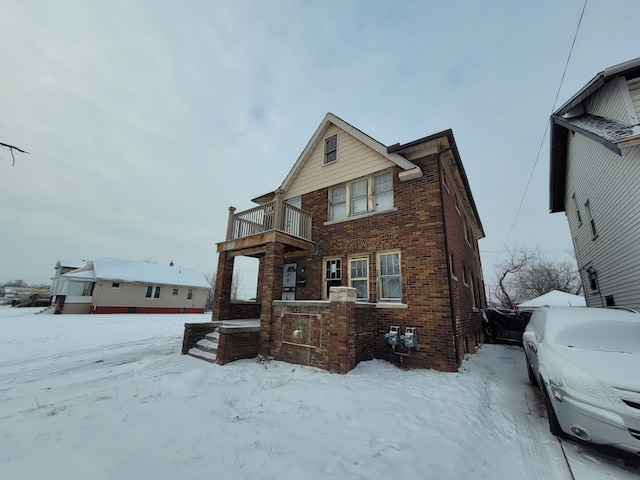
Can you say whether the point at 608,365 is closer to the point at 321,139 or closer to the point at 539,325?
the point at 539,325

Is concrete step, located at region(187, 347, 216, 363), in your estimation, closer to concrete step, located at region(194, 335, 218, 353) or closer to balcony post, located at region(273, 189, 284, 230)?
concrete step, located at region(194, 335, 218, 353)

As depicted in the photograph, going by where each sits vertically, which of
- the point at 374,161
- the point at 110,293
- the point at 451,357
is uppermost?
the point at 374,161

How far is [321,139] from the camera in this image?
1145 centimetres

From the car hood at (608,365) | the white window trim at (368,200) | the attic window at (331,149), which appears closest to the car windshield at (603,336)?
the car hood at (608,365)

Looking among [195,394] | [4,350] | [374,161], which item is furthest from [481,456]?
[4,350]

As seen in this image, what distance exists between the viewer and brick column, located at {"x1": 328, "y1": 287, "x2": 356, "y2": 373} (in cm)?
654

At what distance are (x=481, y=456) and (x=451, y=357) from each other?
3.97 m

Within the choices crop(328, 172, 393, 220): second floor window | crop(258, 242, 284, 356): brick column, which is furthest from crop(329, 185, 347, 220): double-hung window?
crop(258, 242, 284, 356): brick column

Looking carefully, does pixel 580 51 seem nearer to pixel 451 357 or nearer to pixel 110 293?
pixel 451 357

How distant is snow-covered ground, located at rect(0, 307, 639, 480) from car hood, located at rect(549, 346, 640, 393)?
3.24 ft

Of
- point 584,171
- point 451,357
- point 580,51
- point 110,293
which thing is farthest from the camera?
point 110,293

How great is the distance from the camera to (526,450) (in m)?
3.55

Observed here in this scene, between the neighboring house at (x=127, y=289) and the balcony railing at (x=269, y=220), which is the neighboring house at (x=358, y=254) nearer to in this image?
Result: the balcony railing at (x=269, y=220)

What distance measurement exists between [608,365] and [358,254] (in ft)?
20.8
